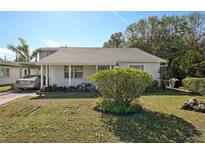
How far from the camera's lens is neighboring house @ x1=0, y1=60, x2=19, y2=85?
25.8 metres

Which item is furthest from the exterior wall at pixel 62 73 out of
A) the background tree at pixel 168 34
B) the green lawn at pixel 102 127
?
the background tree at pixel 168 34

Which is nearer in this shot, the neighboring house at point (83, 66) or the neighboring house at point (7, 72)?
the neighboring house at point (83, 66)

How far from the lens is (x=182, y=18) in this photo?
38125 mm

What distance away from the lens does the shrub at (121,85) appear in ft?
26.4

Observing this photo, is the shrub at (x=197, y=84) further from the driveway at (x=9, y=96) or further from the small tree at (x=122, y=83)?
the driveway at (x=9, y=96)

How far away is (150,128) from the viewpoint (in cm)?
644

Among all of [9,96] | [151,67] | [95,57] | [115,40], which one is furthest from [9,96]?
[115,40]

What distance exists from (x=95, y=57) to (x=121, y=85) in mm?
11733

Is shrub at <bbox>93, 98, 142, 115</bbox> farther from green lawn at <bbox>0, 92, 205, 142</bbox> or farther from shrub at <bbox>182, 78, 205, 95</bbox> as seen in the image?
shrub at <bbox>182, 78, 205, 95</bbox>

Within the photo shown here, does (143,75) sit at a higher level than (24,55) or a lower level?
lower

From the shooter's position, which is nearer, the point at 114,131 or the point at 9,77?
the point at 114,131
